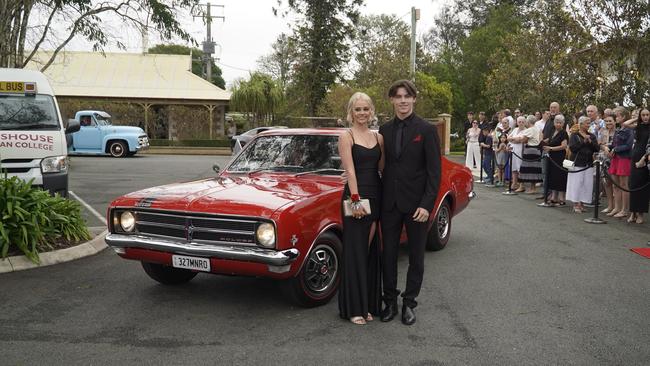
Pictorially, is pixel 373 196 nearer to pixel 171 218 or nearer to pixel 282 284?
pixel 282 284

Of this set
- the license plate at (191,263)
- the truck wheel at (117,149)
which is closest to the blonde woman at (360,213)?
the license plate at (191,263)

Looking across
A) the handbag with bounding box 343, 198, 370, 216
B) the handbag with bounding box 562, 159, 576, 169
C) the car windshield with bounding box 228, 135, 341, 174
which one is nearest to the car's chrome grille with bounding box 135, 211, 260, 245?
the handbag with bounding box 343, 198, 370, 216

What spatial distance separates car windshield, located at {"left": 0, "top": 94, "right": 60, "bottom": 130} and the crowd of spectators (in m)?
9.06

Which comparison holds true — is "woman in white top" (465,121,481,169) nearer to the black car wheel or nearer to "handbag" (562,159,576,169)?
"handbag" (562,159,576,169)

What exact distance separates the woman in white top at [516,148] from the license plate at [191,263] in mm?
10798

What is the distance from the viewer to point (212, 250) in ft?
16.4

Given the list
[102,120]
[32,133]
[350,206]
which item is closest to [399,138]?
[350,206]

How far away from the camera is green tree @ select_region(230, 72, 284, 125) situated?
123 ft

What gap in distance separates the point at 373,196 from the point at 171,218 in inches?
69.3

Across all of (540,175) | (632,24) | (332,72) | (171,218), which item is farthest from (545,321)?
(332,72)

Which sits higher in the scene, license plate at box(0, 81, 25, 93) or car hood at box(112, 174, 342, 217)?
license plate at box(0, 81, 25, 93)

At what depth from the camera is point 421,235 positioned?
4969mm

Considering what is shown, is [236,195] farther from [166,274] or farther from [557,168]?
[557,168]

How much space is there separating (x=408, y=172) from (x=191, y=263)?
6.45 ft
